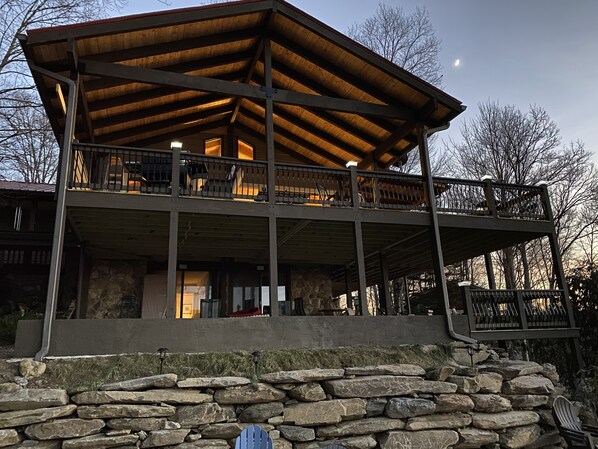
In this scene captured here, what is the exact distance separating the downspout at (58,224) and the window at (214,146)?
472 centimetres

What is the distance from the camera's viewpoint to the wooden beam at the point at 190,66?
8.22 meters

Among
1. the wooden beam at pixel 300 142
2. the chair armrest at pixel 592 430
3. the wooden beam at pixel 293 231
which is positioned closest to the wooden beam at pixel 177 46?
the wooden beam at pixel 300 142

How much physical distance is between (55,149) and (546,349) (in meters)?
19.2

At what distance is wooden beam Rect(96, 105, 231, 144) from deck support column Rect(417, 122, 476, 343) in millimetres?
5242

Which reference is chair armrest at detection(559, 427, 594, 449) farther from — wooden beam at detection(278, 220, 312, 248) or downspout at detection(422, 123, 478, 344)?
wooden beam at detection(278, 220, 312, 248)

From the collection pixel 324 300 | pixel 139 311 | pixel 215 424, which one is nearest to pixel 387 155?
pixel 324 300

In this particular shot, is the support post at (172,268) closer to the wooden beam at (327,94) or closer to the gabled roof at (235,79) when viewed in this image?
the gabled roof at (235,79)

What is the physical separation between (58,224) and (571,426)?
8.73m

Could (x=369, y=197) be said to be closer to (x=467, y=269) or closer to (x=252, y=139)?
(x=252, y=139)

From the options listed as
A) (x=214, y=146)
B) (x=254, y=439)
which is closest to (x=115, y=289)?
(x=214, y=146)

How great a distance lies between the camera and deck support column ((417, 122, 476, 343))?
819cm

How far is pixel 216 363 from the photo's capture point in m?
6.33

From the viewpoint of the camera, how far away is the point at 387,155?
1191cm

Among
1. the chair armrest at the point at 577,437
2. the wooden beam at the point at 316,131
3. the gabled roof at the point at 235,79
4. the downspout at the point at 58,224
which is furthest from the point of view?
the wooden beam at the point at 316,131
